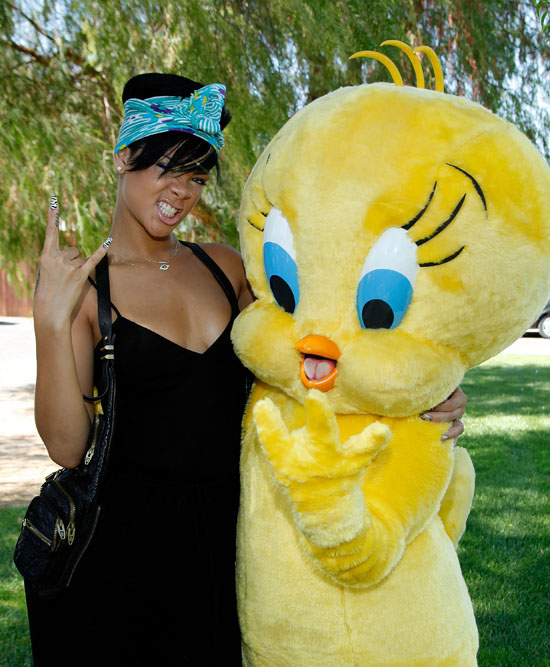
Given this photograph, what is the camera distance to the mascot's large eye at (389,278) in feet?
5.33

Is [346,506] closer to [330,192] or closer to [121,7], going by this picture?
[330,192]

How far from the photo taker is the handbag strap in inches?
76.6

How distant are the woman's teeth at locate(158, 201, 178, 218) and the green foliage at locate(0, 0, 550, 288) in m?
2.23

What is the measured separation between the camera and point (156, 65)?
4.23 m

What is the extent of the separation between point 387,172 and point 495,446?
5587 mm

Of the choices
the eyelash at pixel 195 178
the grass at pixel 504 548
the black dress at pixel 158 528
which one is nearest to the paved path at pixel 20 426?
the grass at pixel 504 548

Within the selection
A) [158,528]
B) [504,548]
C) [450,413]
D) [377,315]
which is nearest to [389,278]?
[377,315]

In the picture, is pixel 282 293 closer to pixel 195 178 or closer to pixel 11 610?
pixel 195 178

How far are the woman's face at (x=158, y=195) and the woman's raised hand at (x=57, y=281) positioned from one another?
22 centimetres

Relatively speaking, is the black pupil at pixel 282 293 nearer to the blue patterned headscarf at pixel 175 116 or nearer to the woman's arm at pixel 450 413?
the woman's arm at pixel 450 413

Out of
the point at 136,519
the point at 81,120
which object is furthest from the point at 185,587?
the point at 81,120

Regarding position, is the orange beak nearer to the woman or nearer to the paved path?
the woman

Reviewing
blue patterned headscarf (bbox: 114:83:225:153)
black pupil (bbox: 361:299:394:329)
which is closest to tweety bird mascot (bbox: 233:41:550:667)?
black pupil (bbox: 361:299:394:329)

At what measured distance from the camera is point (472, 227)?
1.61 m
